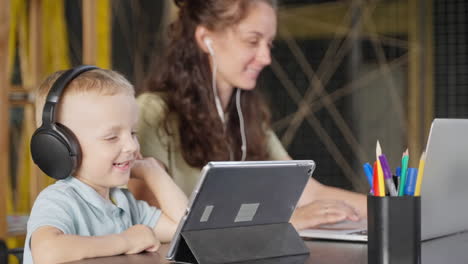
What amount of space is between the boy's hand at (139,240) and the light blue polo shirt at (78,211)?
9 cm

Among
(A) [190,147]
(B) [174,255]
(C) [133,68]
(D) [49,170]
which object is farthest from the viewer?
(C) [133,68]

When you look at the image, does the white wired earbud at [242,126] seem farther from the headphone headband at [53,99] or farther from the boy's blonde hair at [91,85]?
the headphone headband at [53,99]

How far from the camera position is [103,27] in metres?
2.59

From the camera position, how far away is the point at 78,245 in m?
0.99

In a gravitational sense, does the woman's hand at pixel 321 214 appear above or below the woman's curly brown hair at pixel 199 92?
below

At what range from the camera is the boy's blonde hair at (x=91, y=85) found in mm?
1119

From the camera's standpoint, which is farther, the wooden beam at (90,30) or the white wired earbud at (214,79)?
the wooden beam at (90,30)

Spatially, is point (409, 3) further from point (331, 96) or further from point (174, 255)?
point (174, 255)

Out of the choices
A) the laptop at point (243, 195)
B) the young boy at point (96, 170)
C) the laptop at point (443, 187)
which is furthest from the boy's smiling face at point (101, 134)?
the laptop at point (443, 187)

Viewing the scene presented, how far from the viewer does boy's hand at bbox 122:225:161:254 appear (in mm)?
1045

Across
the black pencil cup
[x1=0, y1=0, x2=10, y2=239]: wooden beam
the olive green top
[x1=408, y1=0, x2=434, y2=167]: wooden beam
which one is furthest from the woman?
[x1=408, y1=0, x2=434, y2=167]: wooden beam

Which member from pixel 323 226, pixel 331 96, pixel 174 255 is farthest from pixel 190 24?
pixel 331 96

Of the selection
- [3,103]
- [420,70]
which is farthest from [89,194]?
[420,70]

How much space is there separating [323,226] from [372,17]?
2285 millimetres
